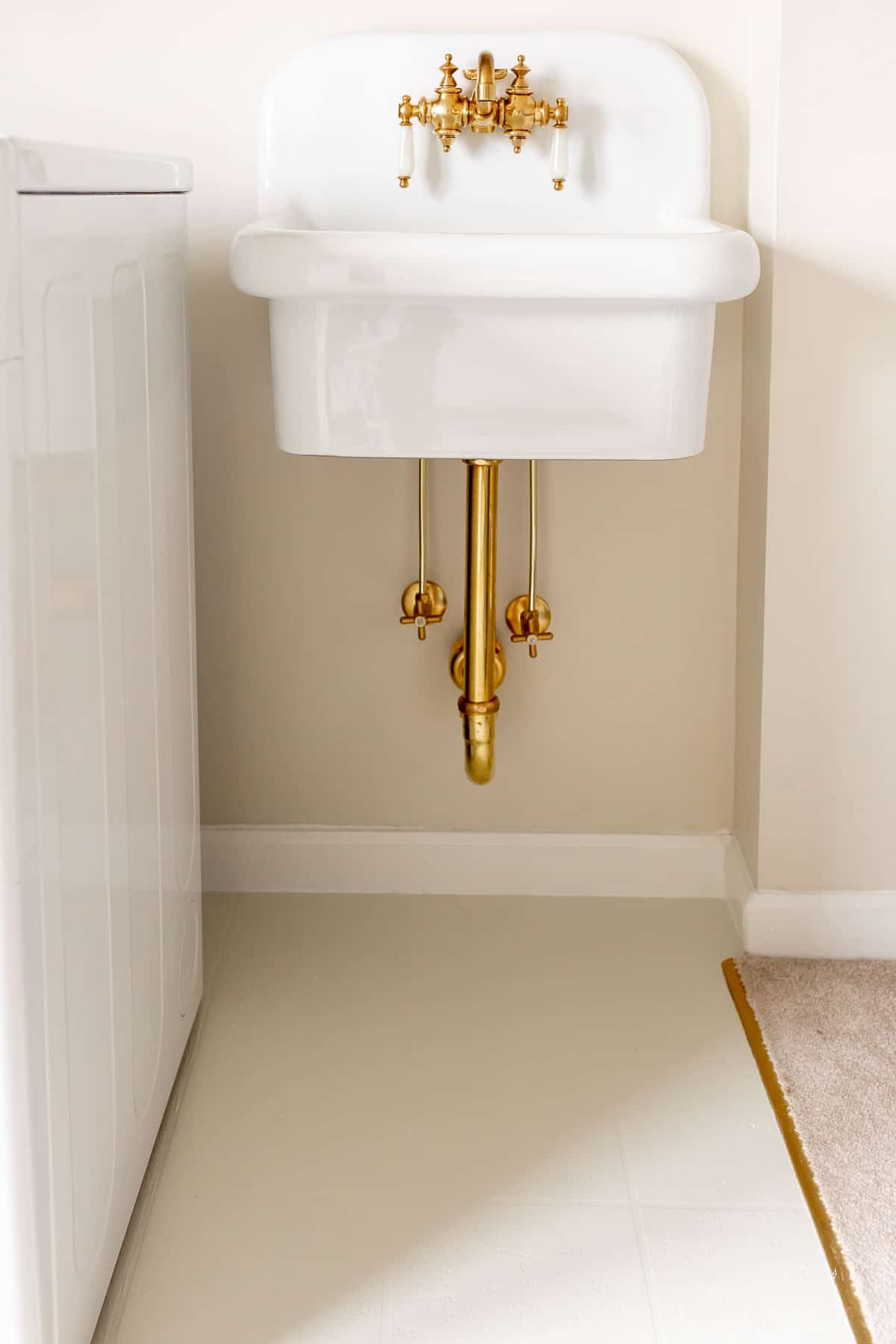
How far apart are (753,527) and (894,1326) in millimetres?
942

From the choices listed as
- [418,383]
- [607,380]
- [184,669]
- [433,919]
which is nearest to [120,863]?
[184,669]

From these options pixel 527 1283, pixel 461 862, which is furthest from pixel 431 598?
pixel 527 1283

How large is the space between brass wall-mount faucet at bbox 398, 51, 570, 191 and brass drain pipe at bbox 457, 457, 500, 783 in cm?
37

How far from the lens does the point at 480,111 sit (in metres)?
1.61

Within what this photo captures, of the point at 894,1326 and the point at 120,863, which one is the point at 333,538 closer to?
the point at 120,863

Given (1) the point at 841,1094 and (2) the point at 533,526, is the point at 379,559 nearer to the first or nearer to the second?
(2) the point at 533,526

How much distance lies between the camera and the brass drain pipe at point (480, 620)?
66.3 inches

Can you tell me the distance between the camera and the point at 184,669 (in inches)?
57.6

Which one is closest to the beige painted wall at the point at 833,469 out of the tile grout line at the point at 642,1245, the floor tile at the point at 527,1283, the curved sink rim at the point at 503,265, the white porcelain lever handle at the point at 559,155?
the white porcelain lever handle at the point at 559,155

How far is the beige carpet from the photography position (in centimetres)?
120

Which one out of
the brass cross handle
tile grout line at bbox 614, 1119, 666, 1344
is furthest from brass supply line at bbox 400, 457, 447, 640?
tile grout line at bbox 614, 1119, 666, 1344

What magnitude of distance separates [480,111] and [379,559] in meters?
0.57

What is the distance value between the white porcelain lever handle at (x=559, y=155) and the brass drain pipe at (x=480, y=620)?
1.14 ft

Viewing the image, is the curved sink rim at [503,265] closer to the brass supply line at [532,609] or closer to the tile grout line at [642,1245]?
the brass supply line at [532,609]
